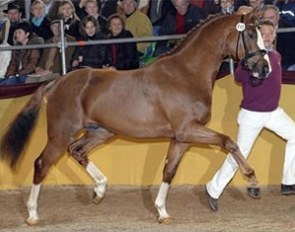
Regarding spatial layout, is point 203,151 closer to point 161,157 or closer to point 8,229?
point 161,157

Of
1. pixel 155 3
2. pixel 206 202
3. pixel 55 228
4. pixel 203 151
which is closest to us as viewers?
pixel 55 228

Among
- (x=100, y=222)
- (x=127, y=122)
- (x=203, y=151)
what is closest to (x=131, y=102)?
(x=127, y=122)

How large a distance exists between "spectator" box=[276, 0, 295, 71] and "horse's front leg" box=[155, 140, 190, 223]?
7.13 ft

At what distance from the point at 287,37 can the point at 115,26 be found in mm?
2091

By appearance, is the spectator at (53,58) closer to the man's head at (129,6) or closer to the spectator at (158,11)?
the man's head at (129,6)

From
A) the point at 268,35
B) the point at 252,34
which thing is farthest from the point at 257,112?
the point at 252,34

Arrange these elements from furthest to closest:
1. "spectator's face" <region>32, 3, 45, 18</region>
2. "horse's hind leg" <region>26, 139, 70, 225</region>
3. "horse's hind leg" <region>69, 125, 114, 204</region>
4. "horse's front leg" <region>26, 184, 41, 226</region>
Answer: "spectator's face" <region>32, 3, 45, 18</region>
"horse's hind leg" <region>69, 125, 114, 204</region>
"horse's hind leg" <region>26, 139, 70, 225</region>
"horse's front leg" <region>26, 184, 41, 226</region>

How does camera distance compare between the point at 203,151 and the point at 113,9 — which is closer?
the point at 203,151

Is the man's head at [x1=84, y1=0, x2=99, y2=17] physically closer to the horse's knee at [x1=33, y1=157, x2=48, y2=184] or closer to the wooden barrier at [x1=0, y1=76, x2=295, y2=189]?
the wooden barrier at [x1=0, y1=76, x2=295, y2=189]

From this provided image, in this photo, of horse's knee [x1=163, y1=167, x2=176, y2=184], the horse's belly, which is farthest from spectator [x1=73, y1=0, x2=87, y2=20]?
horse's knee [x1=163, y1=167, x2=176, y2=184]

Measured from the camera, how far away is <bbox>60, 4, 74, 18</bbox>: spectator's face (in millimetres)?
11086

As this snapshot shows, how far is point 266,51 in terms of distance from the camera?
7.98m

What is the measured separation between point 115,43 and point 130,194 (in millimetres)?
1745

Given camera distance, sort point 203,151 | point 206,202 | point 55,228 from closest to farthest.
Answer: point 55,228
point 206,202
point 203,151
